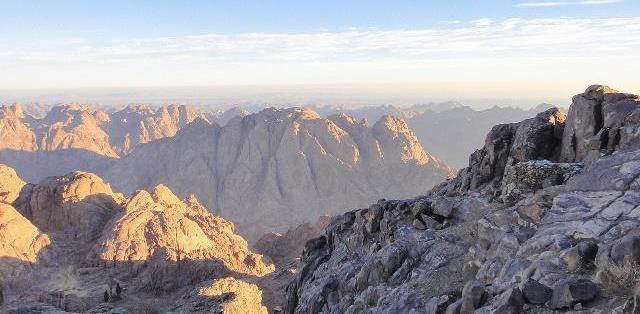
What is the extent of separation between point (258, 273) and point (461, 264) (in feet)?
184

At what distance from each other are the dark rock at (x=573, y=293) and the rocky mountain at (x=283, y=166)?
123 meters

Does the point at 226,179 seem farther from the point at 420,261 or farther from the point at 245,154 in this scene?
the point at 420,261

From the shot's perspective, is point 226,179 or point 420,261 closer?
point 420,261

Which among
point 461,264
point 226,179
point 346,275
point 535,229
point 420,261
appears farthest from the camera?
point 226,179

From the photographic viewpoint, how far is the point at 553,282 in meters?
14.2

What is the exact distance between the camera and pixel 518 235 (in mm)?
18328

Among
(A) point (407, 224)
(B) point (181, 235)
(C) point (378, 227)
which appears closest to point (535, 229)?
(A) point (407, 224)

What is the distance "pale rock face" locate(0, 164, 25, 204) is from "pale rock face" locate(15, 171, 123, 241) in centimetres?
147

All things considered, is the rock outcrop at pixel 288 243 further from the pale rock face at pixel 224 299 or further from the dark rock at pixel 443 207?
the dark rock at pixel 443 207

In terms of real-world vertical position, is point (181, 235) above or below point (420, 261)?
below

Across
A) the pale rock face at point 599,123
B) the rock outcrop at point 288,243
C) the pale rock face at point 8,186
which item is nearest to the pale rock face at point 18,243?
the pale rock face at point 8,186

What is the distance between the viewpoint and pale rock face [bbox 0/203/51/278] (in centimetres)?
5828

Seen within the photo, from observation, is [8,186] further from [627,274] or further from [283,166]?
[283,166]

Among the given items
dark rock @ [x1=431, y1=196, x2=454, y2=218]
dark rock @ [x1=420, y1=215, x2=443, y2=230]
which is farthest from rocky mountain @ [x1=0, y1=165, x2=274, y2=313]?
dark rock @ [x1=431, y1=196, x2=454, y2=218]
